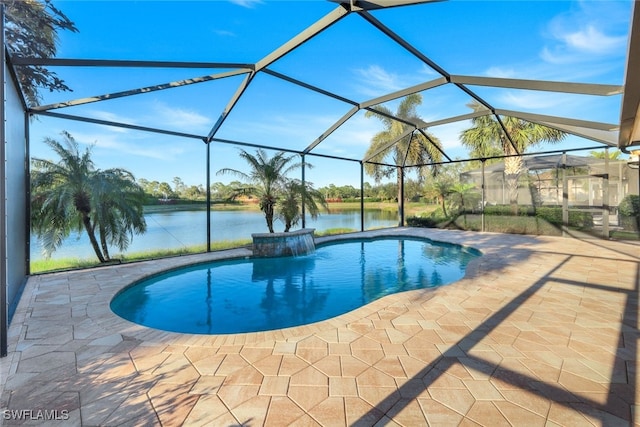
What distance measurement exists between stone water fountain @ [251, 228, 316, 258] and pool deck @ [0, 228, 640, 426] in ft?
15.0

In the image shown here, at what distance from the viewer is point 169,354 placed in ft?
9.02

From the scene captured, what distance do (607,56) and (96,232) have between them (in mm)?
13524

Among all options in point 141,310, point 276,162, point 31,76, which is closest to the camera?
point 141,310

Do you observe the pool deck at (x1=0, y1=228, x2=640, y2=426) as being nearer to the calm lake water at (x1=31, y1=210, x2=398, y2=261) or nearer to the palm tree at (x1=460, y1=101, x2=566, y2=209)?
the calm lake water at (x1=31, y1=210, x2=398, y2=261)

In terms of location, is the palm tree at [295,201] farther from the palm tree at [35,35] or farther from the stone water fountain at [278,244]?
the palm tree at [35,35]

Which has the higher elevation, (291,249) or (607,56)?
(607,56)

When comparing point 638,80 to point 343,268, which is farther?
point 343,268

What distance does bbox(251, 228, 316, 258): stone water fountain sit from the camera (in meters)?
8.57

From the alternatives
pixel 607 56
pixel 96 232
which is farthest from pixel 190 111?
pixel 607 56

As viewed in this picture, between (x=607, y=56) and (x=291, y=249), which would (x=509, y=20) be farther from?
(x=291, y=249)

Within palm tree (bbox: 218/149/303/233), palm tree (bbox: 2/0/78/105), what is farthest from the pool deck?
palm tree (bbox: 218/149/303/233)

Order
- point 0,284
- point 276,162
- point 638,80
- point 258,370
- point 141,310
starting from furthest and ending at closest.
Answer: point 276,162 → point 141,310 → point 638,80 → point 0,284 → point 258,370

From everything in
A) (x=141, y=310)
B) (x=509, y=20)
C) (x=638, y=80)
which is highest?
(x=509, y=20)

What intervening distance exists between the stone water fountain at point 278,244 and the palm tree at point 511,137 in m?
9.99
